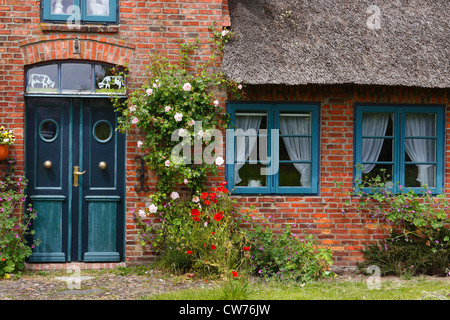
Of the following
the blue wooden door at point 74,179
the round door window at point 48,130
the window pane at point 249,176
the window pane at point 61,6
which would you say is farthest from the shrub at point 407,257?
the window pane at point 61,6

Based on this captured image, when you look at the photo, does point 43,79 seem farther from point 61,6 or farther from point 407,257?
point 407,257

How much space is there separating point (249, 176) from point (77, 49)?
114 inches

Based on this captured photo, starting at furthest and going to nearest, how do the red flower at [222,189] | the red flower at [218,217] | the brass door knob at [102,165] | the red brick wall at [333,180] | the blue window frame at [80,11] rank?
the red brick wall at [333,180]
the brass door knob at [102,165]
the blue window frame at [80,11]
the red flower at [222,189]
the red flower at [218,217]

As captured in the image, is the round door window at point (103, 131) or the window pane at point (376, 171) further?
the window pane at point (376, 171)

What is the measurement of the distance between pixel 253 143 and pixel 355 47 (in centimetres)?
191

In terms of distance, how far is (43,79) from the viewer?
672cm

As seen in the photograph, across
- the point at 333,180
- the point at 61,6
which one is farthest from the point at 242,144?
the point at 61,6

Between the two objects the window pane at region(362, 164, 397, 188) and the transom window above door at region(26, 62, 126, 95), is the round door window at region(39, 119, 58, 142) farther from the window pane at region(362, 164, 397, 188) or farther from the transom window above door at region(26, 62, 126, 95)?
the window pane at region(362, 164, 397, 188)

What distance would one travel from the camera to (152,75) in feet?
22.1

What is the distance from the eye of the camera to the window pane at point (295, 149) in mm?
7000

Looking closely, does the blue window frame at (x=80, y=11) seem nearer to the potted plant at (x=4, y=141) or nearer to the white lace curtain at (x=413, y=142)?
the potted plant at (x=4, y=141)

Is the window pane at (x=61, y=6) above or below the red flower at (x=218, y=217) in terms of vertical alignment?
above

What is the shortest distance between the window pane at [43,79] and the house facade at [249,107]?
13mm
